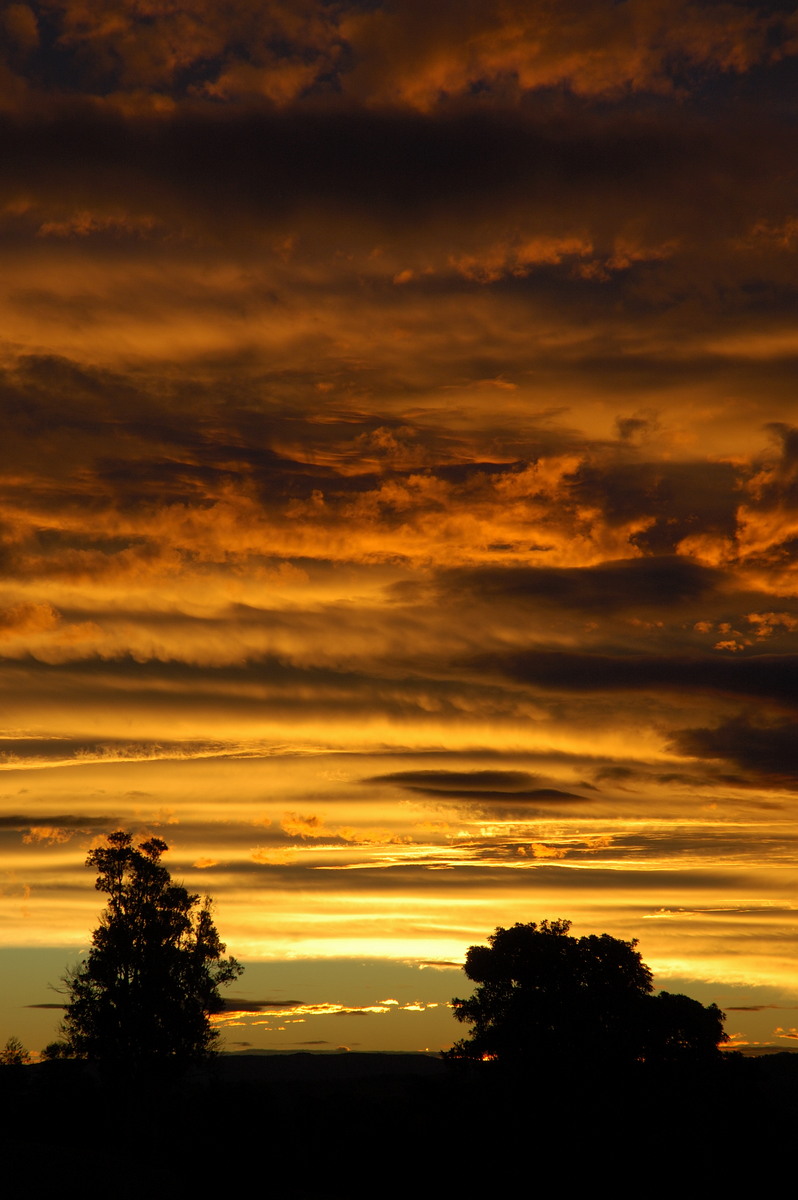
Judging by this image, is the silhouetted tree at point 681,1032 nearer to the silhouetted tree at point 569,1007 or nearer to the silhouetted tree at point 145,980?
the silhouetted tree at point 569,1007

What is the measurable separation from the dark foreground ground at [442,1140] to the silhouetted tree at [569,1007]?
1.67m

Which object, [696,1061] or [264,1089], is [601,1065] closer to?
[696,1061]

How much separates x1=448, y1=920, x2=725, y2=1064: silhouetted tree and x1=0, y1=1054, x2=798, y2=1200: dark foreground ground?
5.48 feet

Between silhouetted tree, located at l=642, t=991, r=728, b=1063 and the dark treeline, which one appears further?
silhouetted tree, located at l=642, t=991, r=728, b=1063

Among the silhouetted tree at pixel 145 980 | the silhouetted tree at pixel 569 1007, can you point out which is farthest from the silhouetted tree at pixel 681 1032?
the silhouetted tree at pixel 145 980

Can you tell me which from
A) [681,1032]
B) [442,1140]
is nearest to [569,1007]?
[681,1032]

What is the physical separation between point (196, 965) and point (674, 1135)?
77.8ft

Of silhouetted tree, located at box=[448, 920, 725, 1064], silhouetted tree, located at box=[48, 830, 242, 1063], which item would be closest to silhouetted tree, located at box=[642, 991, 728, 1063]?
silhouetted tree, located at box=[448, 920, 725, 1064]

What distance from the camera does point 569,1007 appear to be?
57.6 meters

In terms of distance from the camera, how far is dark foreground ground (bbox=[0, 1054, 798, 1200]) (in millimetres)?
46469

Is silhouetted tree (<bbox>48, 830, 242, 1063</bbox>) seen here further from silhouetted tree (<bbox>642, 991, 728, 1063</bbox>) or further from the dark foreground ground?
silhouetted tree (<bbox>642, 991, 728, 1063</bbox>)

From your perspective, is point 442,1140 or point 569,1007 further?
point 569,1007

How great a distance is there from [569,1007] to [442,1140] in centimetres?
1007

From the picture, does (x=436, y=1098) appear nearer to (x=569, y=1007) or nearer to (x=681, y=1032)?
(x=569, y=1007)
